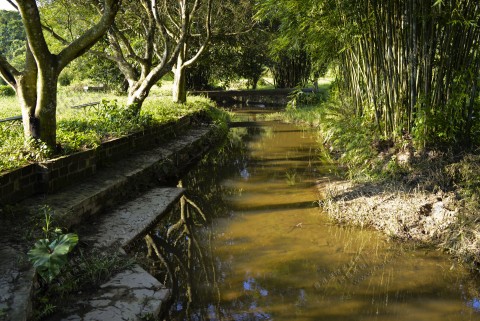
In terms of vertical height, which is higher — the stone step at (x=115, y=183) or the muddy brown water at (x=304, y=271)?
the stone step at (x=115, y=183)

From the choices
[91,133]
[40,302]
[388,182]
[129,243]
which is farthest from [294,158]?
[40,302]

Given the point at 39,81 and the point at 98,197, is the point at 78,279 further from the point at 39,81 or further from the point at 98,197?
the point at 39,81

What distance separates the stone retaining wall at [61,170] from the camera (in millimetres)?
4391

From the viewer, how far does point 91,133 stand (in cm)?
635

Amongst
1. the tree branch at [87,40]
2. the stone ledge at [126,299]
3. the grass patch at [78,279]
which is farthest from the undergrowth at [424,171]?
the tree branch at [87,40]

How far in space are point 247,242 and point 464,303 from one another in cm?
219

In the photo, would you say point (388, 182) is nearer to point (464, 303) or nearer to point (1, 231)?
point (464, 303)

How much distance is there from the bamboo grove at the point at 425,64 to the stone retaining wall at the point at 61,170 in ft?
13.1

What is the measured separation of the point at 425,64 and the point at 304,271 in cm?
307

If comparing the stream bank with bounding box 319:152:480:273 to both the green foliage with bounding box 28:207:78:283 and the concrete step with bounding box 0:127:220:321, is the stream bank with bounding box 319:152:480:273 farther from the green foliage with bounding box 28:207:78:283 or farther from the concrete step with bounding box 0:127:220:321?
the green foliage with bounding box 28:207:78:283

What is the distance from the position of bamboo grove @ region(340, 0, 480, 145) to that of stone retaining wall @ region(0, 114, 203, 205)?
4.00 m

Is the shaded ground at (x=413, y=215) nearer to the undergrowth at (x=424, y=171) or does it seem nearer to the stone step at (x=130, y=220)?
the undergrowth at (x=424, y=171)

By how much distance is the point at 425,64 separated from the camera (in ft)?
17.8

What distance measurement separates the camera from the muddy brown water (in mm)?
3496
